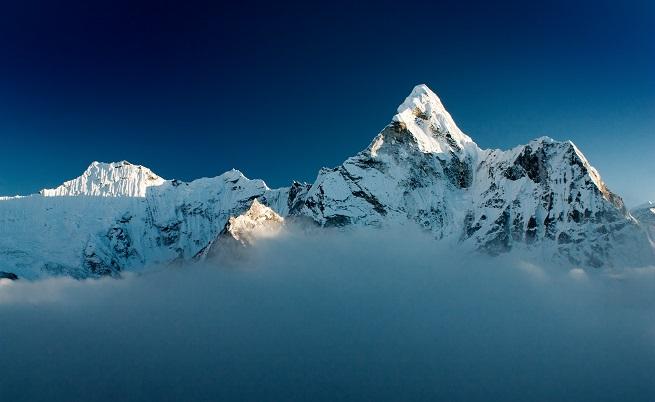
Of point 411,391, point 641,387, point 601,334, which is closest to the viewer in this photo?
point 641,387

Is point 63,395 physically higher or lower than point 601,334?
lower

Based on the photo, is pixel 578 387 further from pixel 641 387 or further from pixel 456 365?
pixel 456 365

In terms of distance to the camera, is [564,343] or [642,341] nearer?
[642,341]

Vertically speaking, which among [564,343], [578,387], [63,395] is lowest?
[63,395]

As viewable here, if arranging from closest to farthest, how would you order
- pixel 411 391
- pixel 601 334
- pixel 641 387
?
pixel 641 387 → pixel 411 391 → pixel 601 334

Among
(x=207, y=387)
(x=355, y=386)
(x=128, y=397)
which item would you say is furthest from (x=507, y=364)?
(x=128, y=397)

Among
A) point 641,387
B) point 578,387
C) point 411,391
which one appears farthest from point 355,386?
point 641,387

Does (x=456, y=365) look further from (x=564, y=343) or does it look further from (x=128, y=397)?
(x=128, y=397)

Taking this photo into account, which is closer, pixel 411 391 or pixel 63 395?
pixel 411 391

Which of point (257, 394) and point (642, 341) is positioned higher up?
point (642, 341)
